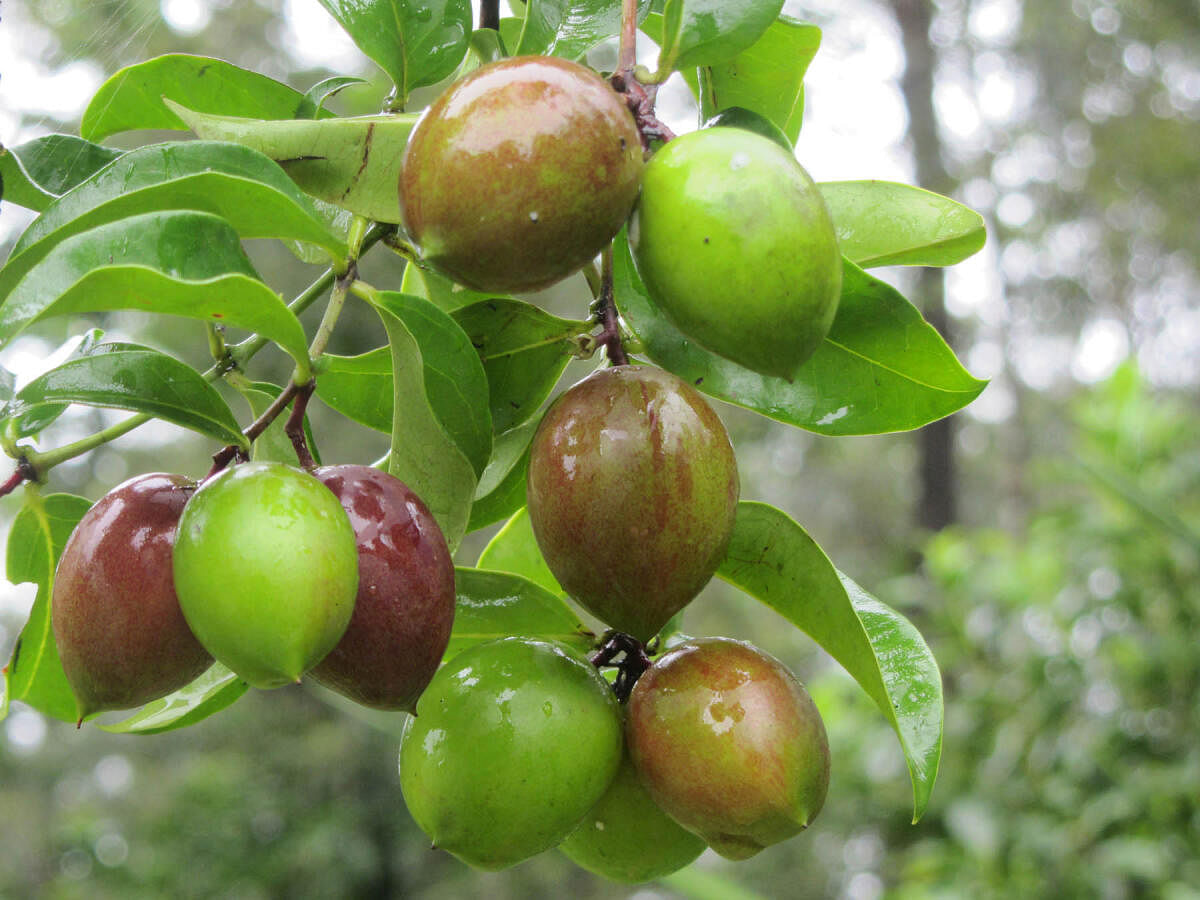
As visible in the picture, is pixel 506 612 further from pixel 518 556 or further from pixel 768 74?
pixel 768 74

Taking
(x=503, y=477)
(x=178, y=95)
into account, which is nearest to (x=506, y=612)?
(x=503, y=477)

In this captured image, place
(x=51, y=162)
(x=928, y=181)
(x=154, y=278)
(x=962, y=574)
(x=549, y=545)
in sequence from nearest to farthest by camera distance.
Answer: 1. (x=154, y=278)
2. (x=549, y=545)
3. (x=51, y=162)
4. (x=962, y=574)
5. (x=928, y=181)

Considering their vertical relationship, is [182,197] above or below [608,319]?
above

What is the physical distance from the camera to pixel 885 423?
741 millimetres

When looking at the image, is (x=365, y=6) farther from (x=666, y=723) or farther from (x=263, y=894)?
(x=263, y=894)

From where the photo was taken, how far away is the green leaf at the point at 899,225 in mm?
755

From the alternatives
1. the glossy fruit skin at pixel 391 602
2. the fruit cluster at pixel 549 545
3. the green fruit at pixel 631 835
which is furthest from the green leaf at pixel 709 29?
the green fruit at pixel 631 835

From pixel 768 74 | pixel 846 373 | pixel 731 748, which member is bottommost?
pixel 731 748

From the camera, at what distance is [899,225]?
0.76 meters

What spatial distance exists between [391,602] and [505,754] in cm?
13

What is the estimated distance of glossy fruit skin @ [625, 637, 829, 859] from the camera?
2.07 ft

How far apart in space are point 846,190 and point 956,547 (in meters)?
2.69

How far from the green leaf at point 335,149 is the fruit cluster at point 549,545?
0.38ft

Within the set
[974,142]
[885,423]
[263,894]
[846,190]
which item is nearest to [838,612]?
[885,423]
